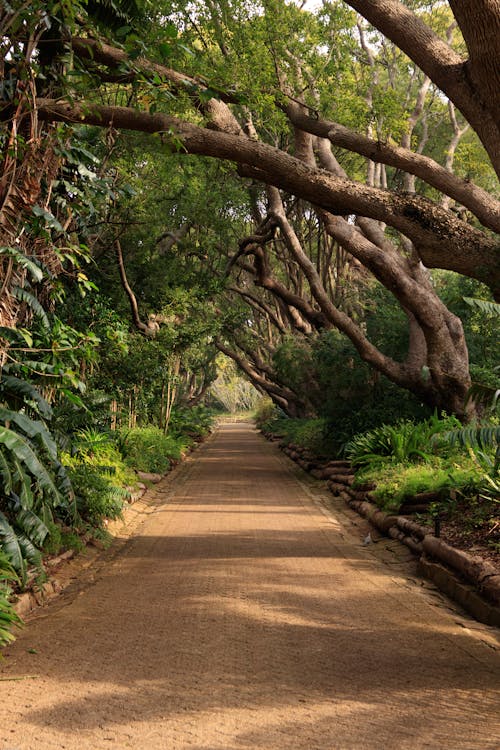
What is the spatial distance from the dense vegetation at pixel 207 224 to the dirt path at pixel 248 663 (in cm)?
98

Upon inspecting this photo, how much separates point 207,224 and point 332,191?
13.8 metres

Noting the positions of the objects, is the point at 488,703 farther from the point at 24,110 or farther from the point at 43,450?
the point at 24,110

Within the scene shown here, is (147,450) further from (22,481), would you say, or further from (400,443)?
(22,481)

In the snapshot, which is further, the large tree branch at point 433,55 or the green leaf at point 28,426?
the large tree branch at point 433,55

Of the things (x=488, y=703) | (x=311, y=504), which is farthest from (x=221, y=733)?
(x=311, y=504)

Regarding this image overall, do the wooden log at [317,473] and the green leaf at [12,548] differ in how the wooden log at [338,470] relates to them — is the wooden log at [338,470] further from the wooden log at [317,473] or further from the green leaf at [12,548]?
the green leaf at [12,548]

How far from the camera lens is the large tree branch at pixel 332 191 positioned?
819 centimetres

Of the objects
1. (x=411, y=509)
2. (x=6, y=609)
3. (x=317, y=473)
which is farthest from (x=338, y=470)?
(x=6, y=609)

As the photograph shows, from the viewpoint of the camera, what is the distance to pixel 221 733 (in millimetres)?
3848

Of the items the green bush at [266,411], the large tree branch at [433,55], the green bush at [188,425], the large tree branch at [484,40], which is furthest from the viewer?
the green bush at [266,411]

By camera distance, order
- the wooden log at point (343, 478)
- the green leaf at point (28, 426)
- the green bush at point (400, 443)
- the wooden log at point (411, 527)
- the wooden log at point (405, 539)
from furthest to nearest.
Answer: the wooden log at point (343, 478), the green bush at point (400, 443), the wooden log at point (411, 527), the wooden log at point (405, 539), the green leaf at point (28, 426)

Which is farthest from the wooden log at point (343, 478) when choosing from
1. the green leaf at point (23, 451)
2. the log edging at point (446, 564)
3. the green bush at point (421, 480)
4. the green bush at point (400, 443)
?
the green leaf at point (23, 451)

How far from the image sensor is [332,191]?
892cm

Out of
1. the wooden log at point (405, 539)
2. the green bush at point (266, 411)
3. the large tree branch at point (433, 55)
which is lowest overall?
the green bush at point (266, 411)
